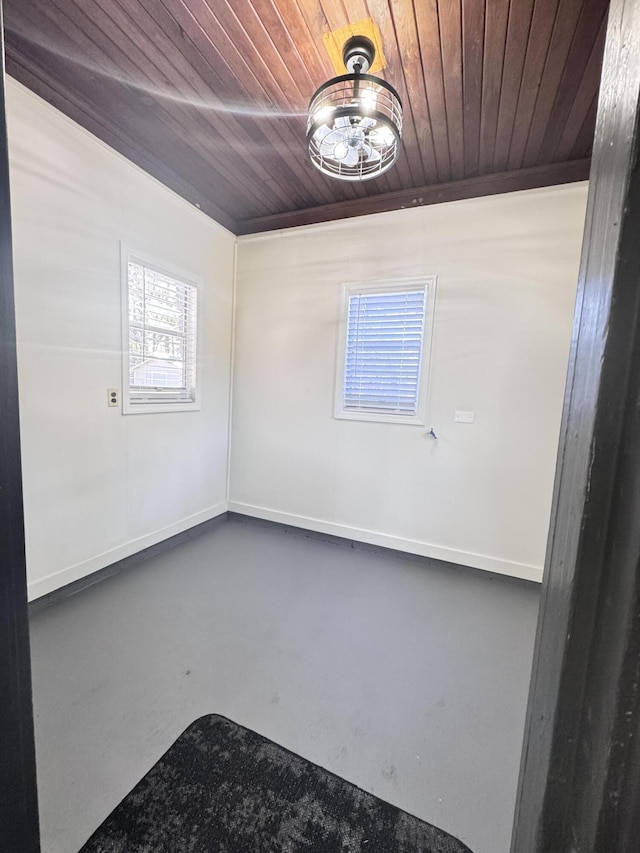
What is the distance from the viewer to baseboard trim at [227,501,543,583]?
249 cm

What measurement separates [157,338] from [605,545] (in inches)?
113

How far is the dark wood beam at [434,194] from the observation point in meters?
2.20

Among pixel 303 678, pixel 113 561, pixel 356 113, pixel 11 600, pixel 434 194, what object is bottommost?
pixel 303 678

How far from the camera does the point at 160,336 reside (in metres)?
2.63

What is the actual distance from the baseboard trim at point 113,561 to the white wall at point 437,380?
0.59 meters

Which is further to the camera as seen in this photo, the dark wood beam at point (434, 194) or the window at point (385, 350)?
the window at point (385, 350)

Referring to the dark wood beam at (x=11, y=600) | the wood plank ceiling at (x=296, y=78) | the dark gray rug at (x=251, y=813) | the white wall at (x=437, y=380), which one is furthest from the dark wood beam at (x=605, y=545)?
the white wall at (x=437, y=380)

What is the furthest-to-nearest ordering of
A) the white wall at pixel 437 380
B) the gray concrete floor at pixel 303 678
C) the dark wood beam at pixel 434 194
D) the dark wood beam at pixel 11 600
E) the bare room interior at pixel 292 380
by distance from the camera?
the white wall at pixel 437 380 → the dark wood beam at pixel 434 194 → the bare room interior at pixel 292 380 → the gray concrete floor at pixel 303 678 → the dark wood beam at pixel 11 600

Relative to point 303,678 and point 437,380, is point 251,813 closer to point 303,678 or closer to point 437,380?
point 303,678

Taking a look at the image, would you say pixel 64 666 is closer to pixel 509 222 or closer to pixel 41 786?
pixel 41 786

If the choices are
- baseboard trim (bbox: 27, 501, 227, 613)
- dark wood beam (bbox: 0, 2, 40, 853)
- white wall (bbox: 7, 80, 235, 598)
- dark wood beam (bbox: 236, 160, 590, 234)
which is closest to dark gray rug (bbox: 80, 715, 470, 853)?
dark wood beam (bbox: 0, 2, 40, 853)

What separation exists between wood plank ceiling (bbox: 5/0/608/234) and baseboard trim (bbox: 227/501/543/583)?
8.78 ft

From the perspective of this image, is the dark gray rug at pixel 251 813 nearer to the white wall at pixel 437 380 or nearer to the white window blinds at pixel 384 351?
the white wall at pixel 437 380

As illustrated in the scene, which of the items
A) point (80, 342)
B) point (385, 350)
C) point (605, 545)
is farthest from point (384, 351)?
point (605, 545)
